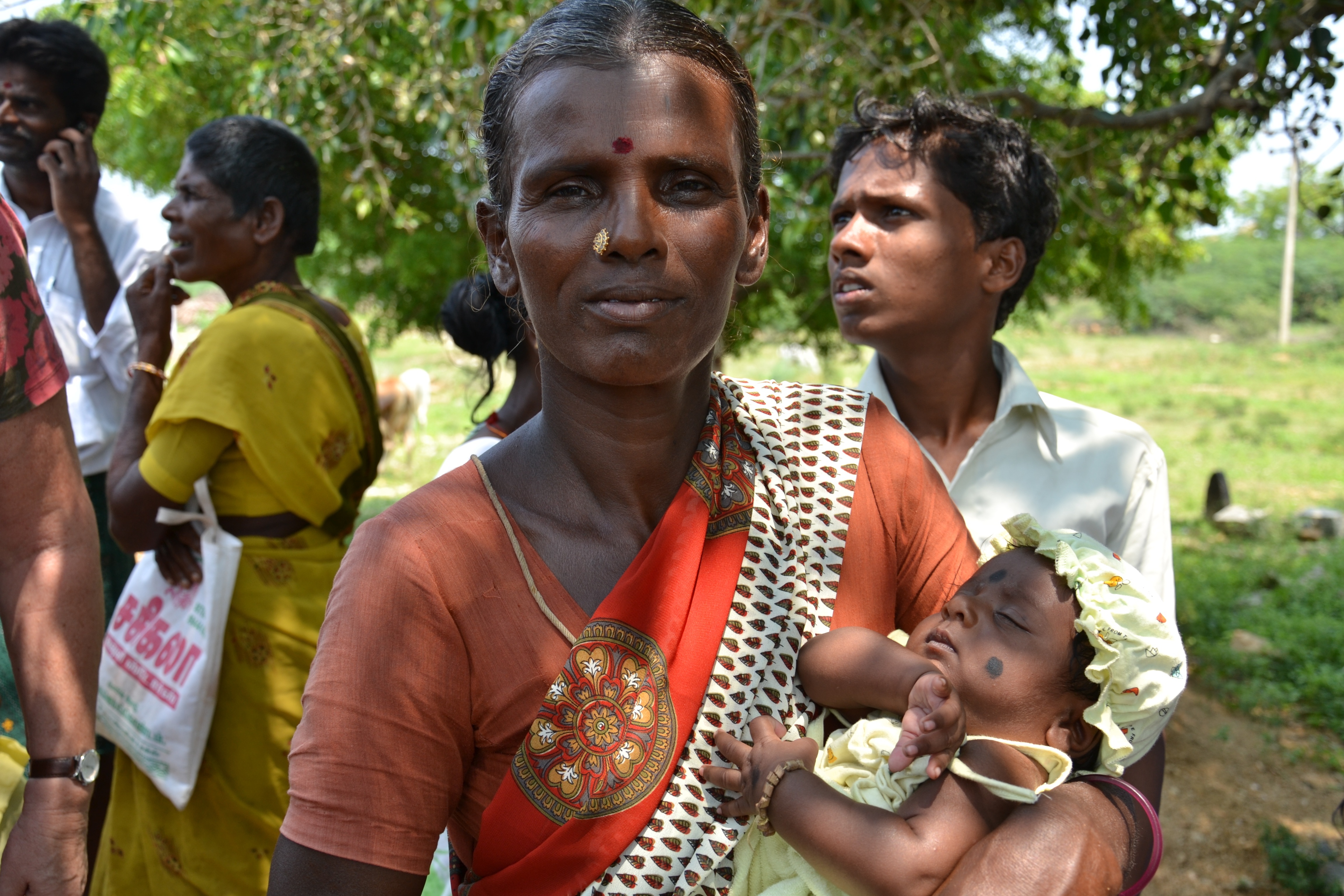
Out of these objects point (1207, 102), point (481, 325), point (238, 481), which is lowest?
point (238, 481)

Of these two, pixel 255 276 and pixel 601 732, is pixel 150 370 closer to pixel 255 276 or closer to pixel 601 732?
pixel 255 276

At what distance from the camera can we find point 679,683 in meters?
1.39

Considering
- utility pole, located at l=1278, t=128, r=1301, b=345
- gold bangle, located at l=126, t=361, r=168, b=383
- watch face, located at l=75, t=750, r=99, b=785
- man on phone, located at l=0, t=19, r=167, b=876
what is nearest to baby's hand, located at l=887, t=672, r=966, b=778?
watch face, located at l=75, t=750, r=99, b=785

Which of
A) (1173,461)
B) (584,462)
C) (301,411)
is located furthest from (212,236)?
(1173,461)

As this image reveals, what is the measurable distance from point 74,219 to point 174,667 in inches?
68.5

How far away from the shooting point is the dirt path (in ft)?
13.5

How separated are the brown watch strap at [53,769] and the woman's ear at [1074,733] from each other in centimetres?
164

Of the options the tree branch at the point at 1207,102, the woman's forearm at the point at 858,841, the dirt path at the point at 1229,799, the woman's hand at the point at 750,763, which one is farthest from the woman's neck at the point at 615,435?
the dirt path at the point at 1229,799

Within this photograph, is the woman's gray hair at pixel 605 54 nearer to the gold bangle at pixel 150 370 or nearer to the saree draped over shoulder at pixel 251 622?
the saree draped over shoulder at pixel 251 622

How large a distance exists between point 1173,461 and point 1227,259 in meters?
34.7

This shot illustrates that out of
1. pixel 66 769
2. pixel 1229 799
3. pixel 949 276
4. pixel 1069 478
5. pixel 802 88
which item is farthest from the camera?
pixel 802 88

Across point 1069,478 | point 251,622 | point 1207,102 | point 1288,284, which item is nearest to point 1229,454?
point 1207,102

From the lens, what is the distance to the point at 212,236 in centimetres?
305

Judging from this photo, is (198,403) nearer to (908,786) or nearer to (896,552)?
(896,552)
